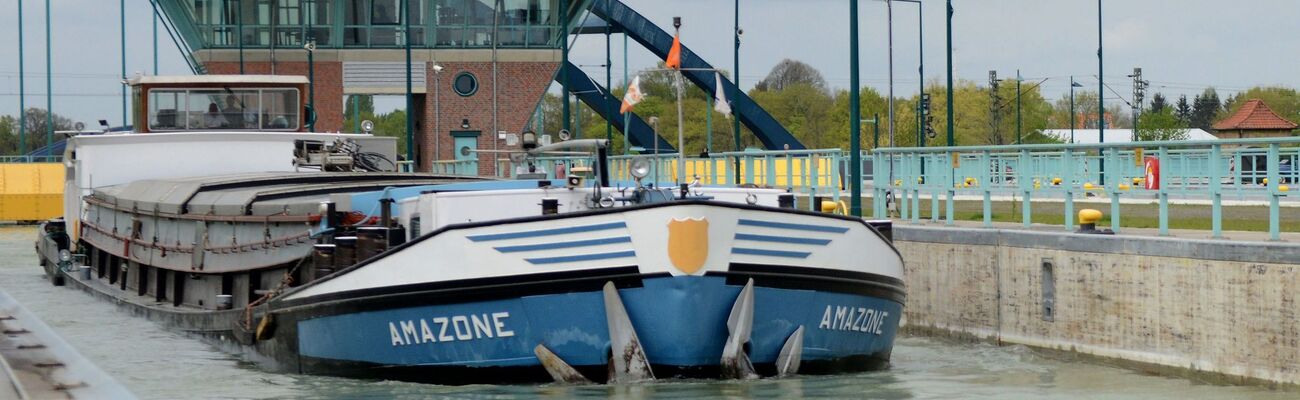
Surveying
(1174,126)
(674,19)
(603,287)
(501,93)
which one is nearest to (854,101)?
(674,19)

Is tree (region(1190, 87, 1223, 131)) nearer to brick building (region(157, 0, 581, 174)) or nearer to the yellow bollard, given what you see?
brick building (region(157, 0, 581, 174))

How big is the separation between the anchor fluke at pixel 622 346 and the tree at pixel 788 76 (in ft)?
400

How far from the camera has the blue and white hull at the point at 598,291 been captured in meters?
12.9

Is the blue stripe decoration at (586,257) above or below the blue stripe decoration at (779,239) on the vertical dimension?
below

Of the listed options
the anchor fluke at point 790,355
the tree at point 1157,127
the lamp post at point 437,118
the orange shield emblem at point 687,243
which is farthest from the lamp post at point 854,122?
the tree at point 1157,127

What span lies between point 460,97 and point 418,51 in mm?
1946

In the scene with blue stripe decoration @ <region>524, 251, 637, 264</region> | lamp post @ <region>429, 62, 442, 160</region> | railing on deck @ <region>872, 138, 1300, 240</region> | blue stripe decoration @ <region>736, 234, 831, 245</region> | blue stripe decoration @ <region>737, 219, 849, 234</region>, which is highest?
lamp post @ <region>429, 62, 442, 160</region>

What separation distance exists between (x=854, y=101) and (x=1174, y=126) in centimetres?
6768

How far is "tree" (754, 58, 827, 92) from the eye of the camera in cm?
13575

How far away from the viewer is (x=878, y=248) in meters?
14.7

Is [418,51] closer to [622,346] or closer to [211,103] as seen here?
[211,103]

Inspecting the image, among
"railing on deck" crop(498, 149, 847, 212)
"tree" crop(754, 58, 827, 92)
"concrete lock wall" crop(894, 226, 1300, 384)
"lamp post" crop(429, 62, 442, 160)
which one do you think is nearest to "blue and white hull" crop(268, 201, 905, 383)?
"concrete lock wall" crop(894, 226, 1300, 384)

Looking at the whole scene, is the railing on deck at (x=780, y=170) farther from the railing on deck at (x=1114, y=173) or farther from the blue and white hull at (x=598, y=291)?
the blue and white hull at (x=598, y=291)

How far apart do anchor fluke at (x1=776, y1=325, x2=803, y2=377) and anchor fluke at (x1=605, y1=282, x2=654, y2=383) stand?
1.08 m
